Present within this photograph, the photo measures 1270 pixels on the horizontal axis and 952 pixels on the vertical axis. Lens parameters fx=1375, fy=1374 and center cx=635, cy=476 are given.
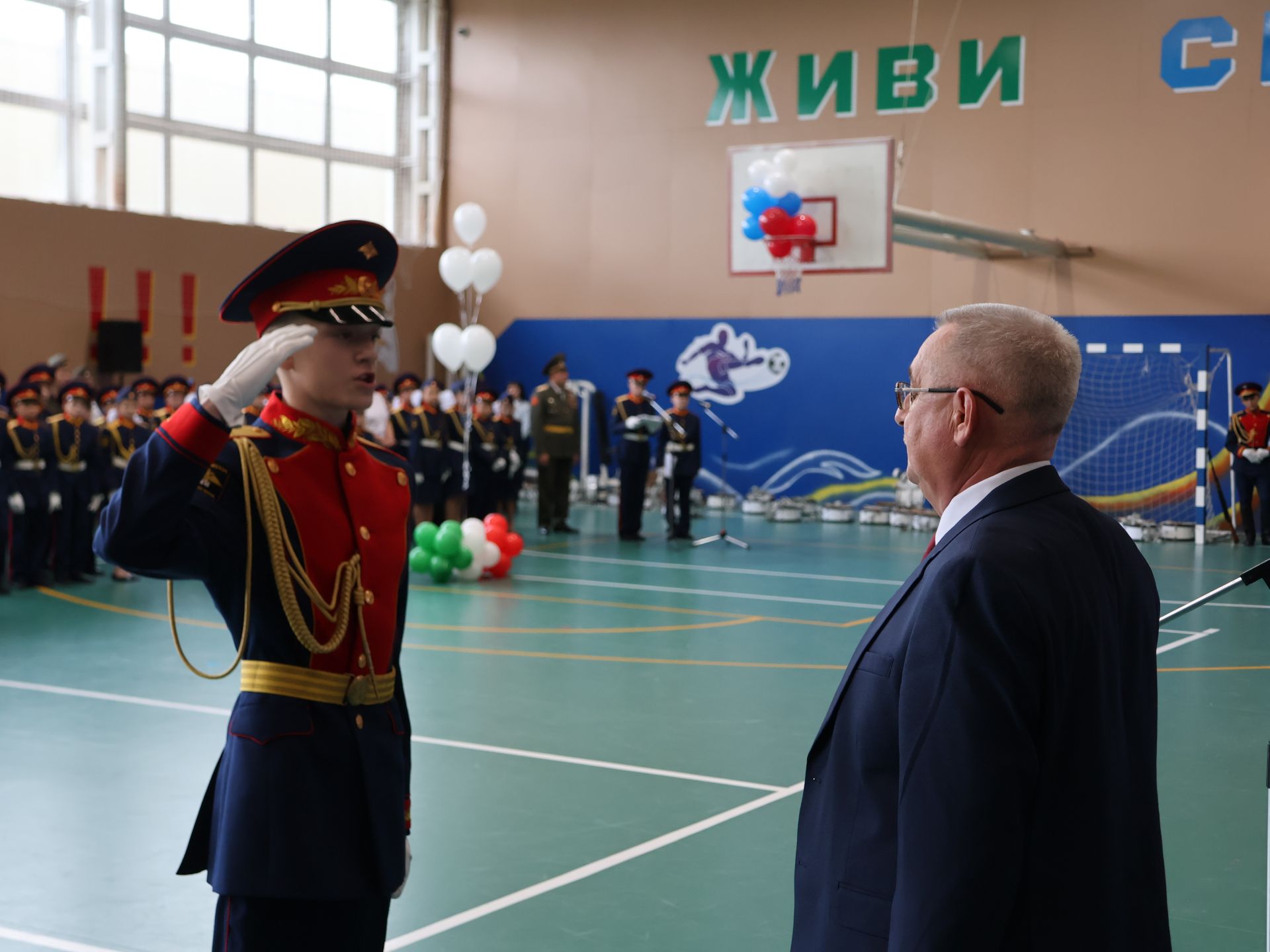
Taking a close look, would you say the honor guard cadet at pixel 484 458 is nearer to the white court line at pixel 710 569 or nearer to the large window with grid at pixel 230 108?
the white court line at pixel 710 569

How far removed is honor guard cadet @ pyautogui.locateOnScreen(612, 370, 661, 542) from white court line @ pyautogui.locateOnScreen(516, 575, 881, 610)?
10.2 ft

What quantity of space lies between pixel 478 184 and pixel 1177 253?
1088 cm

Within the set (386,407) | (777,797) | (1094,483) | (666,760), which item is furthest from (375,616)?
(1094,483)

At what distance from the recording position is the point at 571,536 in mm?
16188

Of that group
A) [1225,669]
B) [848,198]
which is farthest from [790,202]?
[1225,669]

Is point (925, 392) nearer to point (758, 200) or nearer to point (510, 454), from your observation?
point (758, 200)

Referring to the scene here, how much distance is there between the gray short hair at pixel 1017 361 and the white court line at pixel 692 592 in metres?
9.08

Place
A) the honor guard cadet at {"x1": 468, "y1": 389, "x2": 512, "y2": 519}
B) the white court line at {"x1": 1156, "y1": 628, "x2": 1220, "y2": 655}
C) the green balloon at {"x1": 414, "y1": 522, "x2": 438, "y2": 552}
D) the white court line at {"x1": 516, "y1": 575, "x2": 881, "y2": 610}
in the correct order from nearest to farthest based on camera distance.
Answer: the white court line at {"x1": 1156, "y1": 628, "x2": 1220, "y2": 655} → the white court line at {"x1": 516, "y1": 575, "x2": 881, "y2": 610} → the green balloon at {"x1": 414, "y1": 522, "x2": 438, "y2": 552} → the honor guard cadet at {"x1": 468, "y1": 389, "x2": 512, "y2": 519}

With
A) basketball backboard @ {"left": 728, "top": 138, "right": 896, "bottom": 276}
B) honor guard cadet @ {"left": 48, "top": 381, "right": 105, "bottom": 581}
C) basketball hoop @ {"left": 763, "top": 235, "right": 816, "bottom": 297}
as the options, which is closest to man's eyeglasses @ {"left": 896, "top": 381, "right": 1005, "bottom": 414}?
basketball backboard @ {"left": 728, "top": 138, "right": 896, "bottom": 276}

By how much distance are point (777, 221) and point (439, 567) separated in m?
4.12

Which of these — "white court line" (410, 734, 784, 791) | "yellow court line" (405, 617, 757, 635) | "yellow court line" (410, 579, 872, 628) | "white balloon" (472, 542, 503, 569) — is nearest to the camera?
"white court line" (410, 734, 784, 791)

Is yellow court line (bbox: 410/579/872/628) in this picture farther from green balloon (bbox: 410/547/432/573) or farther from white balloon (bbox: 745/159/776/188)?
white balloon (bbox: 745/159/776/188)

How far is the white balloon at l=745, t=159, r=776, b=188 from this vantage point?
11.7 meters

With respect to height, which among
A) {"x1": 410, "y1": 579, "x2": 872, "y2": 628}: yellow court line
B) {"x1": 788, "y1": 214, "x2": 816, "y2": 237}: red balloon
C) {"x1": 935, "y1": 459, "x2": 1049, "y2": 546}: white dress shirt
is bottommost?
{"x1": 410, "y1": 579, "x2": 872, "y2": 628}: yellow court line
